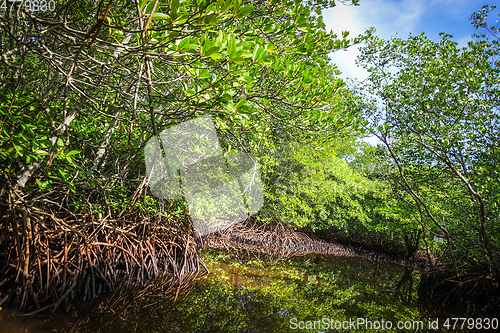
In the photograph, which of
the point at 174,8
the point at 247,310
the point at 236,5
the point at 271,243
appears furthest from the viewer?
the point at 271,243

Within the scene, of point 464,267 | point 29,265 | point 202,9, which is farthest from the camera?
point 464,267

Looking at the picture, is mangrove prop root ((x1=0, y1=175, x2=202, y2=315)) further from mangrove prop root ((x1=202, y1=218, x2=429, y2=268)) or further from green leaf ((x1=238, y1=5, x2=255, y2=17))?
mangrove prop root ((x1=202, y1=218, x2=429, y2=268))

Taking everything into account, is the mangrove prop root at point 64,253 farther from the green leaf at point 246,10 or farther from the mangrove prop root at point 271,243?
the mangrove prop root at point 271,243

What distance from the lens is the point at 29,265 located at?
9.91 feet

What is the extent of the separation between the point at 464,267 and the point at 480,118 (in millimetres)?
3233

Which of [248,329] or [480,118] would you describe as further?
[480,118]

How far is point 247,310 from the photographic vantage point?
10.8 ft

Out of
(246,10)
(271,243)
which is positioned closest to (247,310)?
(246,10)

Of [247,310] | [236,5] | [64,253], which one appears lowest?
[247,310]

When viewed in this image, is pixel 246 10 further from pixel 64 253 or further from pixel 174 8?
pixel 64 253

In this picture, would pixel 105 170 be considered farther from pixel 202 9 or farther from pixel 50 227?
pixel 202 9

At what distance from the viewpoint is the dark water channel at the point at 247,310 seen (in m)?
2.64

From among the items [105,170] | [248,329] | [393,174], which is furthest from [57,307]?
[393,174]

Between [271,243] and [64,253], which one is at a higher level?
[64,253]
